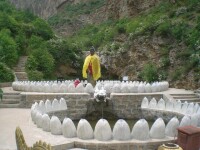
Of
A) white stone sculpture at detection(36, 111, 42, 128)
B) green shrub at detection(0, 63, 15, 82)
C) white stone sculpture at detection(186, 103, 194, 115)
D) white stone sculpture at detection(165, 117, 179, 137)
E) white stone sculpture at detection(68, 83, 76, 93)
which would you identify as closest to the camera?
white stone sculpture at detection(165, 117, 179, 137)

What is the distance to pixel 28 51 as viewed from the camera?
70.8ft

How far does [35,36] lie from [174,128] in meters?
16.5

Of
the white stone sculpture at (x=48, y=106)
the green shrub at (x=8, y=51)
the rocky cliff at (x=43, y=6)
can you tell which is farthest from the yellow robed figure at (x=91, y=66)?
Result: the rocky cliff at (x=43, y=6)

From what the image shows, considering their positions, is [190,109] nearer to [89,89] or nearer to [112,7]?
[89,89]

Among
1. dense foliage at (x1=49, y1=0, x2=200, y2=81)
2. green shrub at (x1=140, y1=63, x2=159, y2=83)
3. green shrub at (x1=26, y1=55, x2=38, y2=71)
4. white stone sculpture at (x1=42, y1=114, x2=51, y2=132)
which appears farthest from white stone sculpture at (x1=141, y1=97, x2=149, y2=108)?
green shrub at (x1=26, y1=55, x2=38, y2=71)

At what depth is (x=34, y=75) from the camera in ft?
60.9

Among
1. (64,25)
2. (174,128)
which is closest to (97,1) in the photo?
(64,25)

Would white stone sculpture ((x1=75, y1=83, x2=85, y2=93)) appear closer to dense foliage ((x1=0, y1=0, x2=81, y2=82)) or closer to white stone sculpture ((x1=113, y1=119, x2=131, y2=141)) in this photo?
white stone sculpture ((x1=113, y1=119, x2=131, y2=141))

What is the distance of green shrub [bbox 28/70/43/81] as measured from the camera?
18469 millimetres

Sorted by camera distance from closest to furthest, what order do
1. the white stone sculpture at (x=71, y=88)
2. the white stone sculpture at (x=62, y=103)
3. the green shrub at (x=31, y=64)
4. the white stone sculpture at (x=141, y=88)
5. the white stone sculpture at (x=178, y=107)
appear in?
1. the white stone sculpture at (x=178, y=107)
2. the white stone sculpture at (x=62, y=103)
3. the white stone sculpture at (x=71, y=88)
4. the white stone sculpture at (x=141, y=88)
5. the green shrub at (x=31, y=64)

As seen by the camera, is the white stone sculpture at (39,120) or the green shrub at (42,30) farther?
the green shrub at (42,30)

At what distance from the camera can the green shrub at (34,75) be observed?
1847 centimetres

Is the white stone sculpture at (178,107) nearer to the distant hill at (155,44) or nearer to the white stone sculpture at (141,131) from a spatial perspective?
the white stone sculpture at (141,131)

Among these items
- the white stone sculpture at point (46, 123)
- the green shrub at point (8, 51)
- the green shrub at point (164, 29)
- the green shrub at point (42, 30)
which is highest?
the green shrub at point (42, 30)
